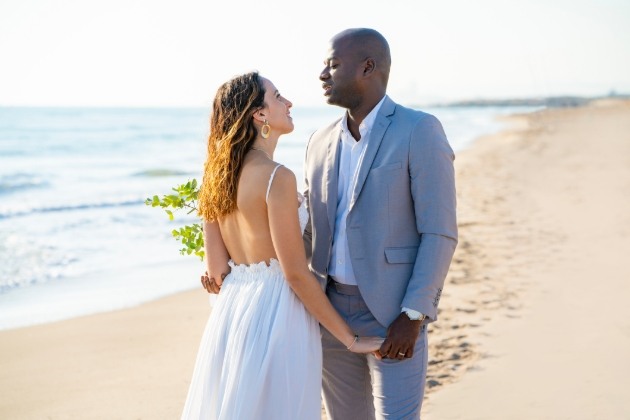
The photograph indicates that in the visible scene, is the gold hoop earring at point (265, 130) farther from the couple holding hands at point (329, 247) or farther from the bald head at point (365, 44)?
the bald head at point (365, 44)

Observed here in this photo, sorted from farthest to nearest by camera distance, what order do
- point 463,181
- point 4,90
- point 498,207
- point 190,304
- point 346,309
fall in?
point 4,90, point 463,181, point 498,207, point 190,304, point 346,309

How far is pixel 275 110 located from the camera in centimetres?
291

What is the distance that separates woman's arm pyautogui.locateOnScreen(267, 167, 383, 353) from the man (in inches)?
4.5

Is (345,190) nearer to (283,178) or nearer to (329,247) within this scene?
(329,247)

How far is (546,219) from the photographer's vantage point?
37.2ft

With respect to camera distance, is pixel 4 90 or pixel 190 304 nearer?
pixel 190 304

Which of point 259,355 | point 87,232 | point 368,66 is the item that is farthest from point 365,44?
point 87,232

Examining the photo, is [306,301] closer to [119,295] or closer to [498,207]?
[119,295]

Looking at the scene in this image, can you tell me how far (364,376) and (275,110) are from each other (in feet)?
3.84

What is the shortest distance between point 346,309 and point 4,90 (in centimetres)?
6597

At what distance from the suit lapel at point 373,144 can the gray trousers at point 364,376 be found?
413 mm

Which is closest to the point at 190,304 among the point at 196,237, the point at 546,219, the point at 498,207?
the point at 196,237

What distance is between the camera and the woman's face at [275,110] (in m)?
2.90

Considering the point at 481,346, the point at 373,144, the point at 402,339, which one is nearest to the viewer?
the point at 402,339
